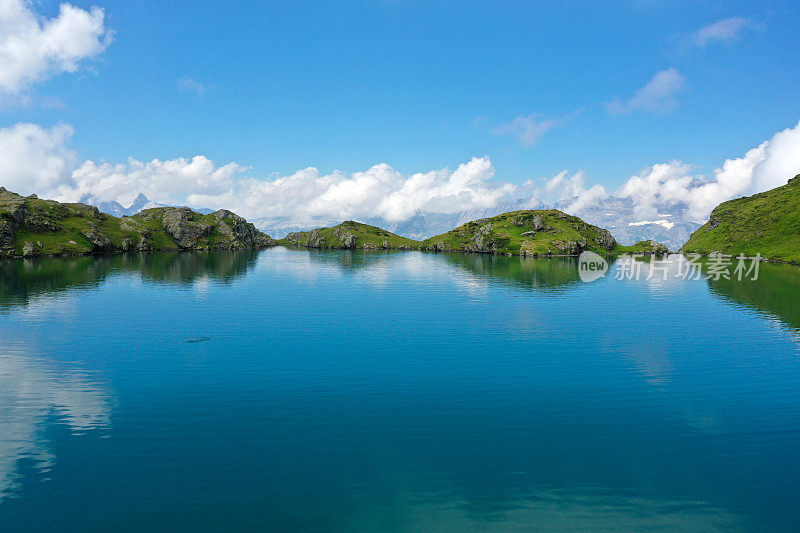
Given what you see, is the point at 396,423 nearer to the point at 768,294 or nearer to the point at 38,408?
the point at 38,408

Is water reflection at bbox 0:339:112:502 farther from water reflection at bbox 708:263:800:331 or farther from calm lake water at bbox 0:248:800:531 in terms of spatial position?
water reflection at bbox 708:263:800:331

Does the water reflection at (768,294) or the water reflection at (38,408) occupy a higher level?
the water reflection at (768,294)

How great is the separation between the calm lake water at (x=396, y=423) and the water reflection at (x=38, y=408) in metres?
0.23

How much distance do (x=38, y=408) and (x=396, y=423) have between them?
3324 cm

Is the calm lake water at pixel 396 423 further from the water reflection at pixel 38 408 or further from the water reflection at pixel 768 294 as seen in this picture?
the water reflection at pixel 768 294

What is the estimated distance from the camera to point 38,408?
113 feet

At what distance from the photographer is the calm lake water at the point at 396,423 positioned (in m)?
22.2

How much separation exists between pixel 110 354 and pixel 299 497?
43.4 m

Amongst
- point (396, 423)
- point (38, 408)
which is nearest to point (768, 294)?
point (396, 423)

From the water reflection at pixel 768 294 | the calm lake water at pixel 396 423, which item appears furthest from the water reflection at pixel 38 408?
the water reflection at pixel 768 294

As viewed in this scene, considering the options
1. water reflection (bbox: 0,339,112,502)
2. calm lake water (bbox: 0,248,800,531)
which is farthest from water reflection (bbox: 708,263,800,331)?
water reflection (bbox: 0,339,112,502)

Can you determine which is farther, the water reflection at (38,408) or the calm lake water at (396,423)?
the water reflection at (38,408)

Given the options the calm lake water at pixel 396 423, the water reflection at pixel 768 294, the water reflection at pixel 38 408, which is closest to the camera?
the calm lake water at pixel 396 423

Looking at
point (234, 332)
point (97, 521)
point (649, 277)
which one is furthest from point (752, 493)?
point (649, 277)
